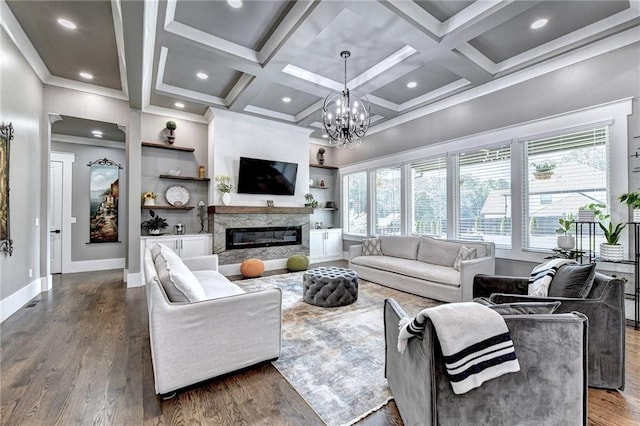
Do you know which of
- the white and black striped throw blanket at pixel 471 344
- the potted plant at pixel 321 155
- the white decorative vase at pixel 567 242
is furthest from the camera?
the potted plant at pixel 321 155

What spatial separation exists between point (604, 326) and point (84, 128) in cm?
794

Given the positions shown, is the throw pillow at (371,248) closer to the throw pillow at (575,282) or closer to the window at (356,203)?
the window at (356,203)

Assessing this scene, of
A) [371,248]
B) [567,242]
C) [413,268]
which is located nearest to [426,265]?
[413,268]

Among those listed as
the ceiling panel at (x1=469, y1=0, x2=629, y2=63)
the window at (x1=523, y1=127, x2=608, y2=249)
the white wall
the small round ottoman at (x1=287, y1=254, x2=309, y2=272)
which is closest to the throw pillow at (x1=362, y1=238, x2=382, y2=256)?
the small round ottoman at (x1=287, y1=254, x2=309, y2=272)

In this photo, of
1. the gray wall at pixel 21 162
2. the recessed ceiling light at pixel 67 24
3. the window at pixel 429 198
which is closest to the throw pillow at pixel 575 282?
the window at pixel 429 198

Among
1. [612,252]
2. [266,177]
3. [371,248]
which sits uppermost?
[266,177]

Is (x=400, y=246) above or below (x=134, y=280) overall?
above

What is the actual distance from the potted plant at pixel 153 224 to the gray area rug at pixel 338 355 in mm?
3123

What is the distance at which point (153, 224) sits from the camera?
5.43 m

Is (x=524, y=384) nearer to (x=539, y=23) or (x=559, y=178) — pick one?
(x=559, y=178)

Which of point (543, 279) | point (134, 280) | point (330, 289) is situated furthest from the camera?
point (134, 280)

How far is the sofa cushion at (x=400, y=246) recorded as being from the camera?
5215mm

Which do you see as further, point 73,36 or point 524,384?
point 73,36

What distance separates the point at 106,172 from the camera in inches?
254
